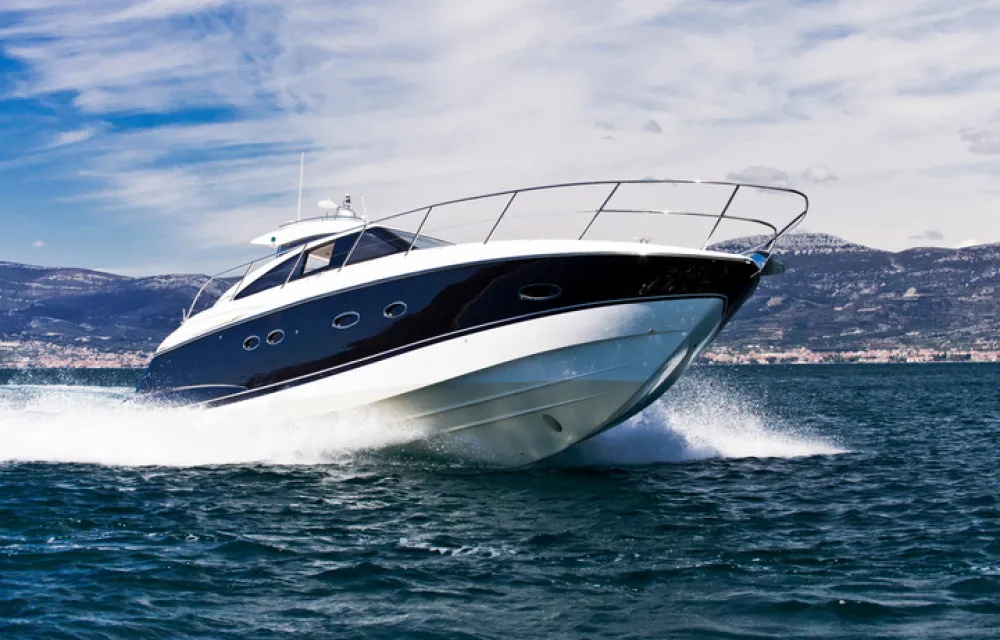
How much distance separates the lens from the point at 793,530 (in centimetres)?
880

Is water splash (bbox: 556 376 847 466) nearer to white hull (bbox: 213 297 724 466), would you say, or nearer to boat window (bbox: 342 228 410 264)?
white hull (bbox: 213 297 724 466)

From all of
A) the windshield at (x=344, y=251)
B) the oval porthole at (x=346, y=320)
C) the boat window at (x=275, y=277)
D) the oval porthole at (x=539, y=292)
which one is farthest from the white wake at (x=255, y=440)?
the oval porthole at (x=539, y=292)

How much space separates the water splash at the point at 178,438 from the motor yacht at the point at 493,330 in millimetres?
209

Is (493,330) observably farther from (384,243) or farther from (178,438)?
(178,438)

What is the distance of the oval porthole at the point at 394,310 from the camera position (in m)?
10.9

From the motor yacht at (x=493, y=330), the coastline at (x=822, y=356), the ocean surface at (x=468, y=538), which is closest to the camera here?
the ocean surface at (x=468, y=538)

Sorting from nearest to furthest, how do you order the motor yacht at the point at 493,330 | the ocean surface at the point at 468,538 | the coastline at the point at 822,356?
the ocean surface at the point at 468,538 → the motor yacht at the point at 493,330 → the coastline at the point at 822,356

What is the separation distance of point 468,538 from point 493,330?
294 cm

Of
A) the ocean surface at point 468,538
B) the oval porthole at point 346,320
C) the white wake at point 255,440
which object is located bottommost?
the ocean surface at point 468,538

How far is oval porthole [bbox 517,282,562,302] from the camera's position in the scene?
10391 mm

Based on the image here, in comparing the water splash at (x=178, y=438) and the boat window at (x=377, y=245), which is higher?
the boat window at (x=377, y=245)

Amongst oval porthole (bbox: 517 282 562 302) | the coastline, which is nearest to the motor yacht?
oval porthole (bbox: 517 282 562 302)

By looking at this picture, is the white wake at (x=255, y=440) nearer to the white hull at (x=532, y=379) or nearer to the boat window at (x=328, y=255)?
the white hull at (x=532, y=379)

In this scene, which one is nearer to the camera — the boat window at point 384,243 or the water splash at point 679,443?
the boat window at point 384,243
